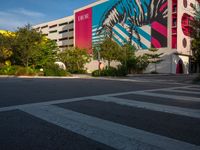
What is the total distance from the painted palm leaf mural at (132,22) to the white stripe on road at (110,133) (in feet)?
131

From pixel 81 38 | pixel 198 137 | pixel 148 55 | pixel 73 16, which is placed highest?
pixel 73 16

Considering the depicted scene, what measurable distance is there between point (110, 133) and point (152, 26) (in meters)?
42.8

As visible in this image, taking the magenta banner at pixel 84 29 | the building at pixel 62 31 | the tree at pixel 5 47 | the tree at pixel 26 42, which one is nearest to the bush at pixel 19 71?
the tree at pixel 26 42

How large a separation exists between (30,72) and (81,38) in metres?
34.5

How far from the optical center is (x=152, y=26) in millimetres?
44781

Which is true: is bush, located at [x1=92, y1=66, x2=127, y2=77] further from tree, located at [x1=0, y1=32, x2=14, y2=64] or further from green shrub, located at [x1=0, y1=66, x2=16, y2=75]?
tree, located at [x1=0, y1=32, x2=14, y2=64]

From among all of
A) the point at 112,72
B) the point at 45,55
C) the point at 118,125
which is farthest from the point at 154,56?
the point at 118,125

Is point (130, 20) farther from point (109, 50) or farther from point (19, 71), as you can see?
point (19, 71)

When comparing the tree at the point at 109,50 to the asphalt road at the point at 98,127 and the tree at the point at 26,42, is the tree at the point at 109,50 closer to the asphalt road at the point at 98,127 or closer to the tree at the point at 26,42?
the tree at the point at 26,42

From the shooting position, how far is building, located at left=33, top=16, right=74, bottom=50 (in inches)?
2773

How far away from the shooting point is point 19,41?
3238cm

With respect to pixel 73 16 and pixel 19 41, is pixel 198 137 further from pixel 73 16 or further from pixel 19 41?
pixel 73 16

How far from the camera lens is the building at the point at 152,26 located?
42219mm

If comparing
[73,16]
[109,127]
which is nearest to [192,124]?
[109,127]
